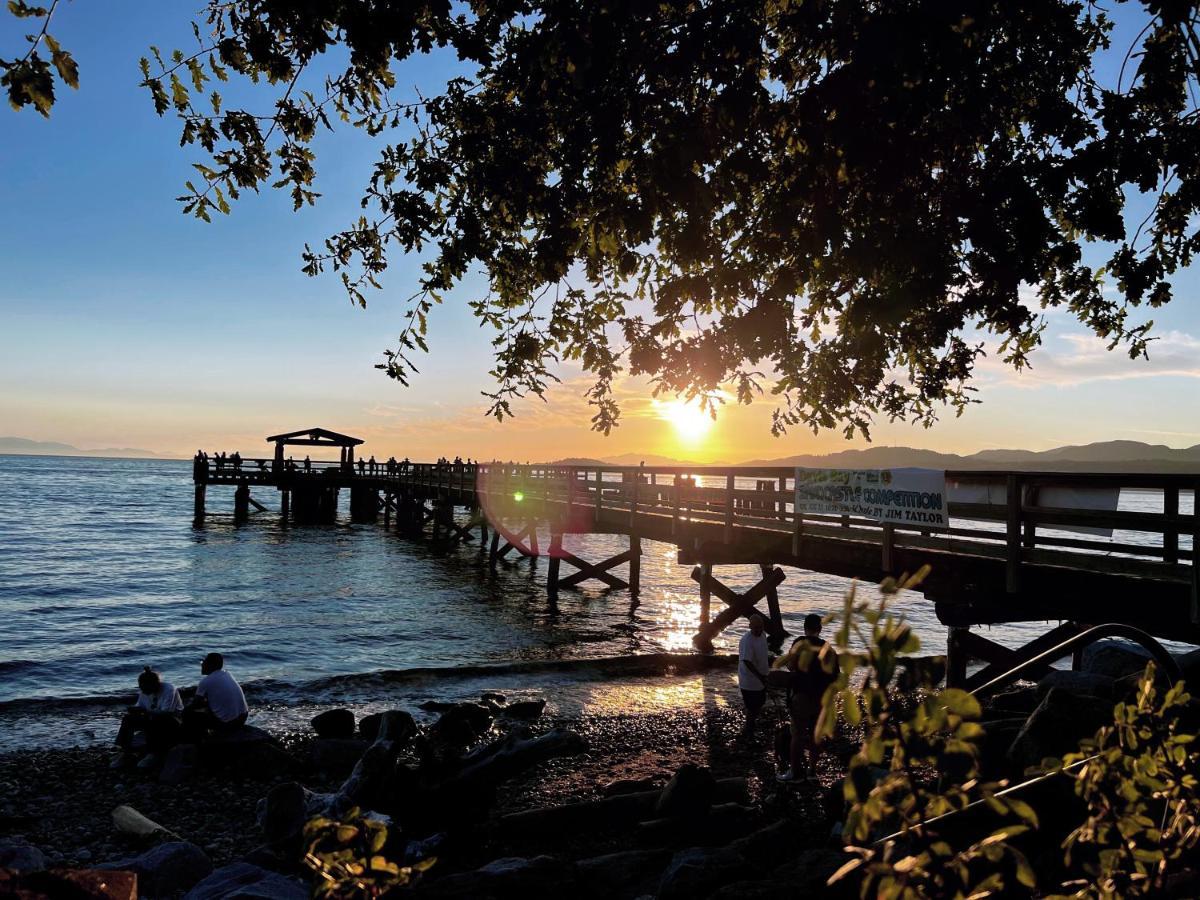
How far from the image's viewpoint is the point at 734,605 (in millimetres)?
17844

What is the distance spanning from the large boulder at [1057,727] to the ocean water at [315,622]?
9217mm

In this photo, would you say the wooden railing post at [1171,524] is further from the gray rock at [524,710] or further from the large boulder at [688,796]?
the gray rock at [524,710]

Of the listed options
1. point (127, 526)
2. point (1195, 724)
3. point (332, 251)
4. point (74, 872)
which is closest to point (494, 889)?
point (74, 872)

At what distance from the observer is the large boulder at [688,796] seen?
7402 millimetres

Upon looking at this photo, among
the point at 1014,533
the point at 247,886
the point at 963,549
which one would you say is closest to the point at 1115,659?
the point at 963,549

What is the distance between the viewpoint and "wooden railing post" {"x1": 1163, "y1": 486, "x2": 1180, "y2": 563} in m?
7.60

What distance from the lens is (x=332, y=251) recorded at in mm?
7555

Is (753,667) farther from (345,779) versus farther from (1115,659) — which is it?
(1115,659)

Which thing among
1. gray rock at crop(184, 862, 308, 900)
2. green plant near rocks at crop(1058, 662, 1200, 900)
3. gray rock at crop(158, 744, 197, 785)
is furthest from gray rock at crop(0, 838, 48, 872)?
green plant near rocks at crop(1058, 662, 1200, 900)

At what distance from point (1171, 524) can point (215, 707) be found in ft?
38.6

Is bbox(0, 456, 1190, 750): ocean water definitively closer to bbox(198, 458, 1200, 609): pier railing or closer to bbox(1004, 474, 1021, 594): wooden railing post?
bbox(198, 458, 1200, 609): pier railing

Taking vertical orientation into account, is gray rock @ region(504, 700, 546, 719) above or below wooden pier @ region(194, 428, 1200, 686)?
below

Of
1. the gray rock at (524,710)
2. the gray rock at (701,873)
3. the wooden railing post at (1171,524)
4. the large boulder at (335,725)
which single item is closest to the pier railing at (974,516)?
the wooden railing post at (1171,524)

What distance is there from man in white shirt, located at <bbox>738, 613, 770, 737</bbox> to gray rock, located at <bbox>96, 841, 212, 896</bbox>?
6.95 meters
